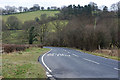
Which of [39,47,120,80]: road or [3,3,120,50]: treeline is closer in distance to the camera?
[39,47,120,80]: road

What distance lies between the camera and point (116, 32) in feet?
140

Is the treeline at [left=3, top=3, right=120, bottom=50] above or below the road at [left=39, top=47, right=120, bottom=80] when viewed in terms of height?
above

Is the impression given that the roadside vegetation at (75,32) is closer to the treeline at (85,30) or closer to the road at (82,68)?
the treeline at (85,30)

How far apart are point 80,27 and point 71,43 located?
10564 mm

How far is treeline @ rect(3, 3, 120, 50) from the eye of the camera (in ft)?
145

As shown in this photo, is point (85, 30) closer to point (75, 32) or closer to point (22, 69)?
point (75, 32)

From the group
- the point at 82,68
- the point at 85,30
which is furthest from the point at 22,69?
the point at 85,30

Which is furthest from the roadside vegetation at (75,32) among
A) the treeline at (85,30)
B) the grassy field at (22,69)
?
the grassy field at (22,69)

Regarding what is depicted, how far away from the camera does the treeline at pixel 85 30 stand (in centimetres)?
4431

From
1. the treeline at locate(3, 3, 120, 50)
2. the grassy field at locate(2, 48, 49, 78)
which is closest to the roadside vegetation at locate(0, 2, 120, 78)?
the treeline at locate(3, 3, 120, 50)

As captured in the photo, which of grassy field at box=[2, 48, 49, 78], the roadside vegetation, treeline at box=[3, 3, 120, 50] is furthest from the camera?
treeline at box=[3, 3, 120, 50]

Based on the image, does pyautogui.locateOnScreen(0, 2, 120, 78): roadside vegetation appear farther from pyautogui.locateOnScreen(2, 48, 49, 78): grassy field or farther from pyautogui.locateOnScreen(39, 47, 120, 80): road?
pyautogui.locateOnScreen(39, 47, 120, 80): road

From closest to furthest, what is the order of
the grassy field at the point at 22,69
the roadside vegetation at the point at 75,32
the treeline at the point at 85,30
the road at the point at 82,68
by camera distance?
the grassy field at the point at 22,69 < the road at the point at 82,68 < the roadside vegetation at the point at 75,32 < the treeline at the point at 85,30

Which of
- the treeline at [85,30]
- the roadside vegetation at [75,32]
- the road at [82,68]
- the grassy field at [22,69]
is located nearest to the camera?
the grassy field at [22,69]
